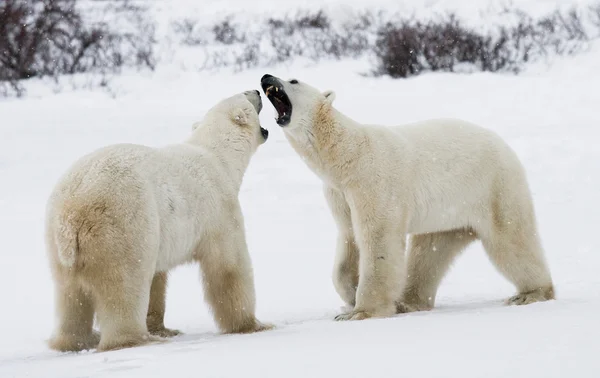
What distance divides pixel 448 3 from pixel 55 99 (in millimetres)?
8800

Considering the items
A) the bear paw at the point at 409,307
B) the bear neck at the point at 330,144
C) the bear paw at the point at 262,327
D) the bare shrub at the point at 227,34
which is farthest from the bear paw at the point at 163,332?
the bare shrub at the point at 227,34

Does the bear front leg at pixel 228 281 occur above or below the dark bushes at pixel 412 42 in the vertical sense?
below

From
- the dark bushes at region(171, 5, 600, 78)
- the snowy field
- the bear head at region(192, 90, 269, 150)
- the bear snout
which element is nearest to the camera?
the snowy field

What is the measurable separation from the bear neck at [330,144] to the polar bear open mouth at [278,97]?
0.27 feet

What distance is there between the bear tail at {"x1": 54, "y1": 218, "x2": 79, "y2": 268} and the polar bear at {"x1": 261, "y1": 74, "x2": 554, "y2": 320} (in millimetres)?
1241

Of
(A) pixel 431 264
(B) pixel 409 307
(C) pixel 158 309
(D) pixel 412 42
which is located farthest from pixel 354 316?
(D) pixel 412 42

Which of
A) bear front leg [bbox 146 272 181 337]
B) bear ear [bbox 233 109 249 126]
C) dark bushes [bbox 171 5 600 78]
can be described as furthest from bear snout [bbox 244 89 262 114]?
dark bushes [bbox 171 5 600 78]

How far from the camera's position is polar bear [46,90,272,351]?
330 centimetres

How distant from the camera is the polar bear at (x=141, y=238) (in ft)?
10.8

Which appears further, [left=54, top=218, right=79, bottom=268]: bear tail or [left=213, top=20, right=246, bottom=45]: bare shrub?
[left=213, top=20, right=246, bottom=45]: bare shrub

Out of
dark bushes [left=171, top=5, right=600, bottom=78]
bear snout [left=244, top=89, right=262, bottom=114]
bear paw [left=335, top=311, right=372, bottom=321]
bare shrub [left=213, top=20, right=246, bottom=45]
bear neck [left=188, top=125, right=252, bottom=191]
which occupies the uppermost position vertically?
bare shrub [left=213, top=20, right=246, bottom=45]

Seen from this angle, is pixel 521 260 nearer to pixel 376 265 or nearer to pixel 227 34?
pixel 376 265

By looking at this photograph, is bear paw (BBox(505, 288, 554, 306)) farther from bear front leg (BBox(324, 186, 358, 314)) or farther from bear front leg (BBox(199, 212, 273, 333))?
bear front leg (BBox(199, 212, 273, 333))

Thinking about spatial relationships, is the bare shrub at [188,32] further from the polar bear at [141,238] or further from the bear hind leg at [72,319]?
the bear hind leg at [72,319]
